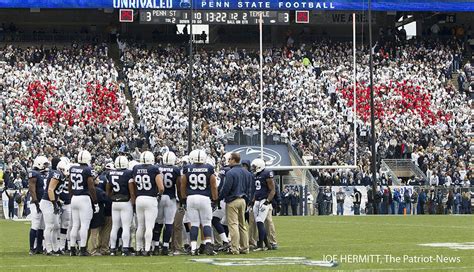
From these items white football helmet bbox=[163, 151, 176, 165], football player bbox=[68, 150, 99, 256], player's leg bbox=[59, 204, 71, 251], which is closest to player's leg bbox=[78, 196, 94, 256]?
football player bbox=[68, 150, 99, 256]

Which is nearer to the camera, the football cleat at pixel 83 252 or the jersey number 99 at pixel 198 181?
the jersey number 99 at pixel 198 181

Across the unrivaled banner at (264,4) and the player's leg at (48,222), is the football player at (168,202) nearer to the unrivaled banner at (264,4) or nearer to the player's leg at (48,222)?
the player's leg at (48,222)

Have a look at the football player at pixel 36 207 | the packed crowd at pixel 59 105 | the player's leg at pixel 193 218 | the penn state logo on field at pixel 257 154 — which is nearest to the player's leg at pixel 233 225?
the player's leg at pixel 193 218

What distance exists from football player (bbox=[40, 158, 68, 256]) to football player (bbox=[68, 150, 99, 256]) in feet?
0.79

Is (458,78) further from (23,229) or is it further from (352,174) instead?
(23,229)

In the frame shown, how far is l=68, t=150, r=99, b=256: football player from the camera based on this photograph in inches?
674

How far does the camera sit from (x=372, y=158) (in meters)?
38.2

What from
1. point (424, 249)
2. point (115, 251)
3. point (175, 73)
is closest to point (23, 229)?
point (115, 251)

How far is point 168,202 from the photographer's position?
56.6ft

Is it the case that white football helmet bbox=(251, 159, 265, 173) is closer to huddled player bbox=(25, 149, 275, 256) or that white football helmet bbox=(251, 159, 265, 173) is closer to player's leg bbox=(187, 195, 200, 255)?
huddled player bbox=(25, 149, 275, 256)

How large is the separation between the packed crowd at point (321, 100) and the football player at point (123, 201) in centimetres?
2154

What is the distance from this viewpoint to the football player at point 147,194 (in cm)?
Answer: 1680

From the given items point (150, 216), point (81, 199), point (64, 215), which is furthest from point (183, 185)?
point (64, 215)

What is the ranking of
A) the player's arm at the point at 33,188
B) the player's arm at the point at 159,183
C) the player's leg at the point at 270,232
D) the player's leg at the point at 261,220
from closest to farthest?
the player's arm at the point at 159,183 → the player's arm at the point at 33,188 → the player's leg at the point at 261,220 → the player's leg at the point at 270,232
